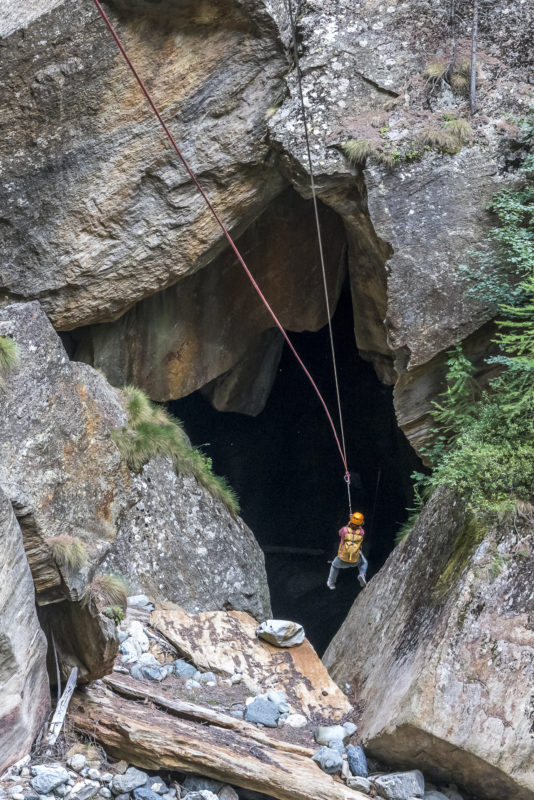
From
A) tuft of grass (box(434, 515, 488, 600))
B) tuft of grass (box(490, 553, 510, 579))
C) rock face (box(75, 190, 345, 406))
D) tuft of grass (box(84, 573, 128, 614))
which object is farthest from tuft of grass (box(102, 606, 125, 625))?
rock face (box(75, 190, 345, 406))

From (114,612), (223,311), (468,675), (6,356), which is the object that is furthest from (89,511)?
(223,311)

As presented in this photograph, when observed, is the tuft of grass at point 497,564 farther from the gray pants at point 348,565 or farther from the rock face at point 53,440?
the rock face at point 53,440

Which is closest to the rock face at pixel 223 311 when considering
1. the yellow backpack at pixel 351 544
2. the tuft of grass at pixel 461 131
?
the tuft of grass at pixel 461 131

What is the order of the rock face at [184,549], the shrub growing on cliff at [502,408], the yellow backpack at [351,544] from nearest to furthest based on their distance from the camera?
the shrub growing on cliff at [502,408], the yellow backpack at [351,544], the rock face at [184,549]

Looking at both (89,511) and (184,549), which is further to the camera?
(184,549)

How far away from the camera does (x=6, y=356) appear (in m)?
5.72

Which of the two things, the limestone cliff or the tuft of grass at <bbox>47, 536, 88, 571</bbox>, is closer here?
the tuft of grass at <bbox>47, 536, 88, 571</bbox>

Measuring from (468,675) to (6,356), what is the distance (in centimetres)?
379

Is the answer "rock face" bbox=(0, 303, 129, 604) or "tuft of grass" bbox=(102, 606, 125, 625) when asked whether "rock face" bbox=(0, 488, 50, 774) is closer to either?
"tuft of grass" bbox=(102, 606, 125, 625)

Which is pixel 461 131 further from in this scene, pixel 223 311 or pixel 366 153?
pixel 223 311

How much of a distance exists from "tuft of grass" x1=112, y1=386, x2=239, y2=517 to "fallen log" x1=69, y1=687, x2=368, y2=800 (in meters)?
2.88

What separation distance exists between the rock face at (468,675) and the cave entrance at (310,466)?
6289 mm

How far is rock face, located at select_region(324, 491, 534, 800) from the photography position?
453cm

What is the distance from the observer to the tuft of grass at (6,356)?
18.7 feet
